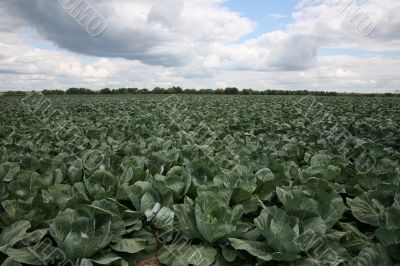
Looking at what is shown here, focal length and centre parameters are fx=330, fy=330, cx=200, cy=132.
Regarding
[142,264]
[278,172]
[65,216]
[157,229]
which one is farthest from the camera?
[278,172]

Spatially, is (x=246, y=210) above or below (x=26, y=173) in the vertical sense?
below

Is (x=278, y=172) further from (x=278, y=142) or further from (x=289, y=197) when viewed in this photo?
(x=278, y=142)

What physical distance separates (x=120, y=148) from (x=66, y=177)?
1.14m

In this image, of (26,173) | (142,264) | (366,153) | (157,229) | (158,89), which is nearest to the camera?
(142,264)

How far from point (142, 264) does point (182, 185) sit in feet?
2.84

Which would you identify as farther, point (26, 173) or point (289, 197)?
point (26, 173)

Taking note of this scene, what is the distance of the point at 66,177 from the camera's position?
3.81 m

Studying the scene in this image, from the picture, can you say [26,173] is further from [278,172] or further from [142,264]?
[278,172]

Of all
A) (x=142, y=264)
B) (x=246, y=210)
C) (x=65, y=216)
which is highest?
(x=65, y=216)

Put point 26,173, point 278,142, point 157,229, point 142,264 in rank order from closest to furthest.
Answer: point 142,264 < point 157,229 < point 26,173 < point 278,142

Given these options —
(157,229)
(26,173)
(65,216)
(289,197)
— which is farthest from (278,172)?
(26,173)

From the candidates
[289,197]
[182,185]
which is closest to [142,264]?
[182,185]

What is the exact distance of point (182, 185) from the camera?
3121 millimetres

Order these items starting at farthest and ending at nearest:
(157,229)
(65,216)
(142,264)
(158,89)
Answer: (158,89)
(157,229)
(142,264)
(65,216)
